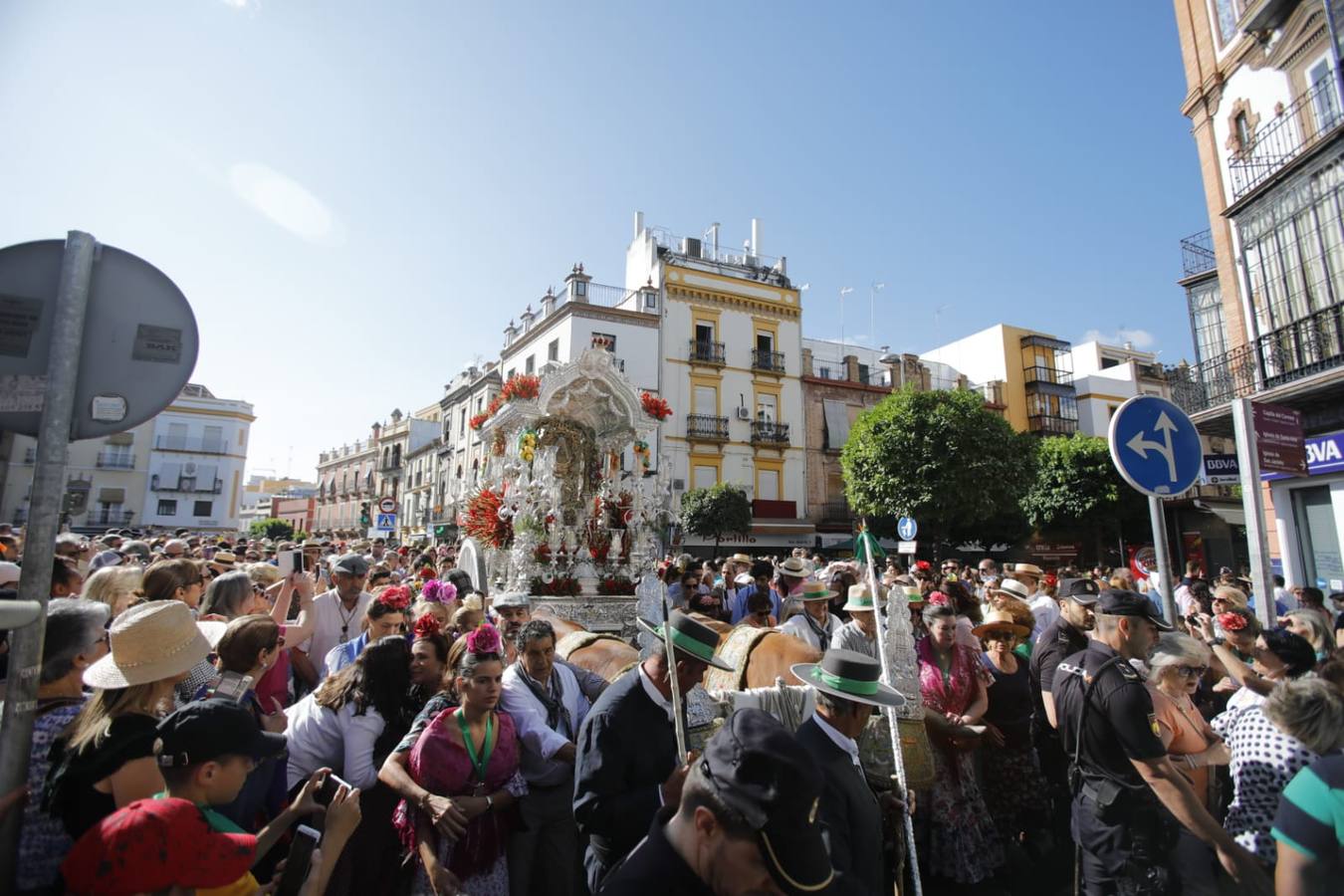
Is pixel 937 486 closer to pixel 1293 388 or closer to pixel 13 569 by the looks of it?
pixel 1293 388

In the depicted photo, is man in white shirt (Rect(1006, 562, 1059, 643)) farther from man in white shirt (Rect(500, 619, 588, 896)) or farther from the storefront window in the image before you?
the storefront window

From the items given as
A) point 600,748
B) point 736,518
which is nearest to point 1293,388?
point 600,748

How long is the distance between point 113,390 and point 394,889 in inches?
95.1

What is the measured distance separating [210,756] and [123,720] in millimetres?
549

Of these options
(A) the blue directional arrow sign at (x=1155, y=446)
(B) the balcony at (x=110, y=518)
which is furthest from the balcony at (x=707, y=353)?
(B) the balcony at (x=110, y=518)

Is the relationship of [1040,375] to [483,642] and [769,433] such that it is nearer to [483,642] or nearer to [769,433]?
[769,433]

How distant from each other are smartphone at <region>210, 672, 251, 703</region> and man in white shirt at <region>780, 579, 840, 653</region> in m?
3.92

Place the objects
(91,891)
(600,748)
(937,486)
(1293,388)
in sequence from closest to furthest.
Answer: (91,891) → (600,748) → (1293,388) → (937,486)

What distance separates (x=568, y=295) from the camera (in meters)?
28.9

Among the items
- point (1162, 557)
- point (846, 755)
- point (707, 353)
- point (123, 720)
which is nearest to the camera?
point (123, 720)

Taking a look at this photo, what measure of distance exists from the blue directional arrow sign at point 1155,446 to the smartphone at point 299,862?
4388 mm

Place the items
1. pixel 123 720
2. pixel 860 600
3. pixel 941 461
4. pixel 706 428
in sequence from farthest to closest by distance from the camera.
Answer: pixel 706 428
pixel 941 461
pixel 860 600
pixel 123 720

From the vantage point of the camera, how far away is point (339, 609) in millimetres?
5391

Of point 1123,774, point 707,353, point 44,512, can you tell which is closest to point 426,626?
point 44,512
